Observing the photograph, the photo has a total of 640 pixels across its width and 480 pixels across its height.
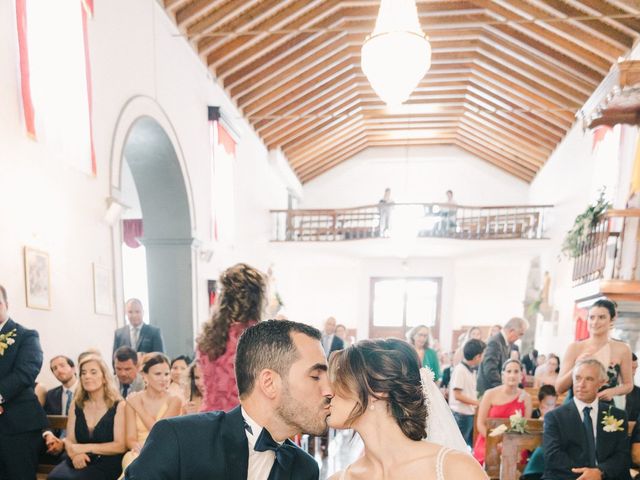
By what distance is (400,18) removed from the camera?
366 centimetres

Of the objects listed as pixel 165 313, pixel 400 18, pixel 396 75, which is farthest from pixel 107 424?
pixel 165 313

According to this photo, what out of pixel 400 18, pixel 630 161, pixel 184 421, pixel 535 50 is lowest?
pixel 184 421

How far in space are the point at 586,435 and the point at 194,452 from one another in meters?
3.05

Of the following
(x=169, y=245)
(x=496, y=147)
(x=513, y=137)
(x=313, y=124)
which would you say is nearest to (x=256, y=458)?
(x=169, y=245)

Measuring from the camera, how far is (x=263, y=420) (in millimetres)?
1509

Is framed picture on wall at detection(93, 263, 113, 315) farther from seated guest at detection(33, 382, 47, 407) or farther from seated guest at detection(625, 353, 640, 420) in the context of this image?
seated guest at detection(625, 353, 640, 420)

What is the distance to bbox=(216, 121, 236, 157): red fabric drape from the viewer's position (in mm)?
8712

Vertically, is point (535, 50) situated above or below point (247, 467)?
above

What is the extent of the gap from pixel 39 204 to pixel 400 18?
322 cm

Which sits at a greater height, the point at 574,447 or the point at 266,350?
the point at 266,350

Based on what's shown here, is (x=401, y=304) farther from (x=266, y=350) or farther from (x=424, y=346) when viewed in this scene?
(x=266, y=350)

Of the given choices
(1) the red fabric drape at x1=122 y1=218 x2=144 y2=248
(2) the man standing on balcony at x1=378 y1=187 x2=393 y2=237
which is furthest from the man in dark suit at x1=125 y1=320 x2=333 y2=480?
(2) the man standing on balcony at x1=378 y1=187 x2=393 y2=237

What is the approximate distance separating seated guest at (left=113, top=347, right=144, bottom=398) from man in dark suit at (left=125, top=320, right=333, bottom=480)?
329 cm

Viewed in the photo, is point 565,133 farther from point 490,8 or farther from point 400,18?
point 400,18
